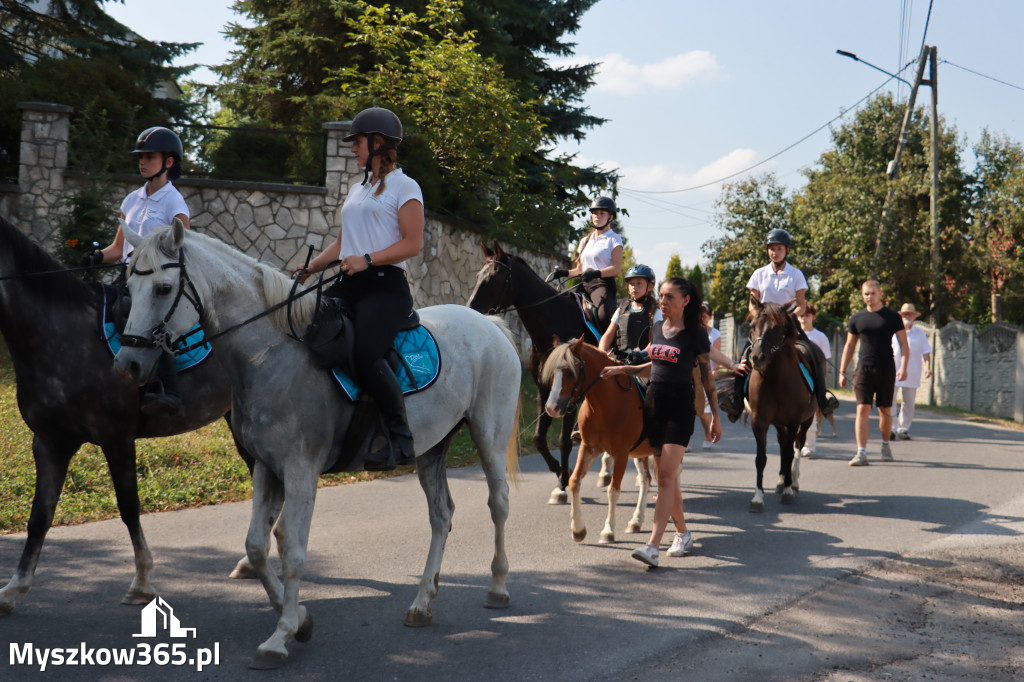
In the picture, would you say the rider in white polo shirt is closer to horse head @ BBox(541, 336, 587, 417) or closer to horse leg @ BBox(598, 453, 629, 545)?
horse leg @ BBox(598, 453, 629, 545)

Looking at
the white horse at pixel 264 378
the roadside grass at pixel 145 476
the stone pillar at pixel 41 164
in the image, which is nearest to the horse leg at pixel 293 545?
the white horse at pixel 264 378

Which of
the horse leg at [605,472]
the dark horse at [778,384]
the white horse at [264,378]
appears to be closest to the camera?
the white horse at [264,378]

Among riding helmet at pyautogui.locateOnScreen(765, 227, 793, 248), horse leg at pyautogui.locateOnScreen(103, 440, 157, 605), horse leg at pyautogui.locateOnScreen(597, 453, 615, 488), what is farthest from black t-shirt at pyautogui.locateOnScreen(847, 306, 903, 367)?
horse leg at pyautogui.locateOnScreen(103, 440, 157, 605)

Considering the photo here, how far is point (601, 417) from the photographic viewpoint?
7.27m

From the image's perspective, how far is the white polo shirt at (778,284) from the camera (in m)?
10.2

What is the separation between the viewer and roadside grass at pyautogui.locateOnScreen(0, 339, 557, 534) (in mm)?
7578

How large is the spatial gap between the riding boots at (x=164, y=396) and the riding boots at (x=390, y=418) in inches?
42.7

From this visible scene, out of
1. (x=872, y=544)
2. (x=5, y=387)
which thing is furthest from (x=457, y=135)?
(x=872, y=544)

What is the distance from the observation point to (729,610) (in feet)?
17.9

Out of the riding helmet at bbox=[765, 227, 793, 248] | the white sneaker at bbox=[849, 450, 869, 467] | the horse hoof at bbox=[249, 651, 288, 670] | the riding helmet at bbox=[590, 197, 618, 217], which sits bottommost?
the horse hoof at bbox=[249, 651, 288, 670]

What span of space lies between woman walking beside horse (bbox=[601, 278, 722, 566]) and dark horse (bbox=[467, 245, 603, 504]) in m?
2.03

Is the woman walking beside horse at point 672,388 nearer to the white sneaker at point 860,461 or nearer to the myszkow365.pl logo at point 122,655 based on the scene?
the myszkow365.pl logo at point 122,655

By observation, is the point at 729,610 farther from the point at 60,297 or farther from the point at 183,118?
the point at 183,118

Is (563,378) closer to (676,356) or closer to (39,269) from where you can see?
(676,356)
